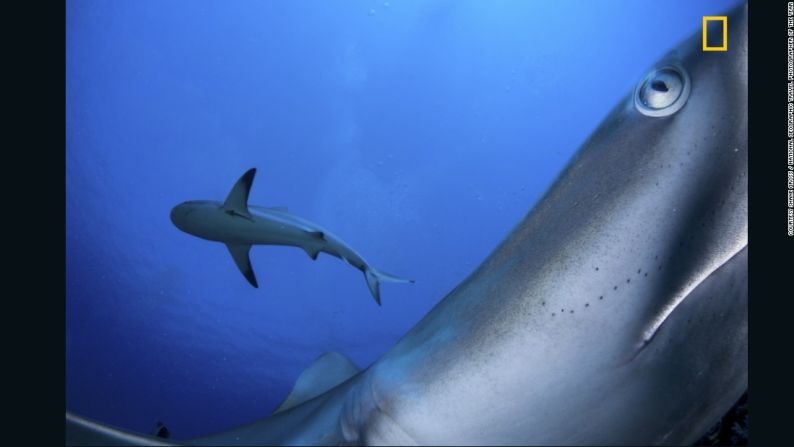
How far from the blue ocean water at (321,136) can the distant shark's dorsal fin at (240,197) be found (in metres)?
1.62

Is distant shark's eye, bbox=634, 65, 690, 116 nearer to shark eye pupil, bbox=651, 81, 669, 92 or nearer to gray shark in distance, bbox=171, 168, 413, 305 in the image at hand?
shark eye pupil, bbox=651, 81, 669, 92

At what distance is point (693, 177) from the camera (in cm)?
108

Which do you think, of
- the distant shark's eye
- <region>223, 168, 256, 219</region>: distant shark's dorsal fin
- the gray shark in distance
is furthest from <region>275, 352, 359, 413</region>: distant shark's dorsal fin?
the distant shark's eye

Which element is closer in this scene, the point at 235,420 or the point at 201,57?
the point at 201,57

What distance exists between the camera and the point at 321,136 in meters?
11.3

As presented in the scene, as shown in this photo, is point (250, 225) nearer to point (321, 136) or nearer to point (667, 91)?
point (667, 91)

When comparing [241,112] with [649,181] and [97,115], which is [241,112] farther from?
[649,181]

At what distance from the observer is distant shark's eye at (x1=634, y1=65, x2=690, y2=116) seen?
1.12m

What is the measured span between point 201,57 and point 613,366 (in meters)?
10.3

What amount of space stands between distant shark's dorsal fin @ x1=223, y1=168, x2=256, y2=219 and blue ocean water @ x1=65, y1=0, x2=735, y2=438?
1.62 m

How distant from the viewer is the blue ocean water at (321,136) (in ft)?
27.0

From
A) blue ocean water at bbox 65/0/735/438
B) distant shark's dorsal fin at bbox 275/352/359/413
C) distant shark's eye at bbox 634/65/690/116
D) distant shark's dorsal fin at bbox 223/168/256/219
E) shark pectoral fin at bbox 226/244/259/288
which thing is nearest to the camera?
distant shark's eye at bbox 634/65/690/116

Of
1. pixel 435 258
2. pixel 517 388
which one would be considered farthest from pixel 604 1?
pixel 435 258

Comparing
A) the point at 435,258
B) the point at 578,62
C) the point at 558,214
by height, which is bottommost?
the point at 558,214
